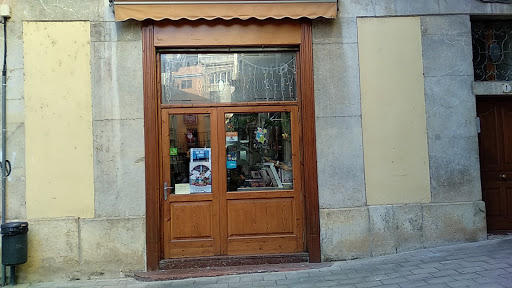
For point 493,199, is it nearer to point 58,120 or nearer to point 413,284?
point 413,284

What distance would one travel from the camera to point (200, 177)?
20.1 feet

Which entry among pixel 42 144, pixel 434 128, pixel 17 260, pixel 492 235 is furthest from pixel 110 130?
pixel 492 235

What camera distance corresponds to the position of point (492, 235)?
655cm

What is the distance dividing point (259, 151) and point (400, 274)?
9.04 ft

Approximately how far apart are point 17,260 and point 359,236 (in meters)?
5.04

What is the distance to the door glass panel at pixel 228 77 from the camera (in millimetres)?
6203

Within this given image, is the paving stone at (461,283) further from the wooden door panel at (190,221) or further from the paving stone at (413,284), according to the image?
the wooden door panel at (190,221)

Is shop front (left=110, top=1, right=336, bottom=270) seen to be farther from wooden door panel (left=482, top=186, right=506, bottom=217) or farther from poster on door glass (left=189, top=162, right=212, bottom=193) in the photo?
wooden door panel (left=482, top=186, right=506, bottom=217)

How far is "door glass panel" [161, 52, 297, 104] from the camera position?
620 cm


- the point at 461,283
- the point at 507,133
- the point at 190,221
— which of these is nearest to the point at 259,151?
the point at 190,221

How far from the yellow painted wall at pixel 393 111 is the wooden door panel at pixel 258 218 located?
4.57 ft

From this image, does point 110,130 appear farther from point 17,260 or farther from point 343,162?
point 343,162

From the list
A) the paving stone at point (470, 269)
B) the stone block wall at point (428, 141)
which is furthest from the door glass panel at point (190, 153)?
the paving stone at point (470, 269)

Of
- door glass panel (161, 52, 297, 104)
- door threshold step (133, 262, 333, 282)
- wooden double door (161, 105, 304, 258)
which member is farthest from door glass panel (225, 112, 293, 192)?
door threshold step (133, 262, 333, 282)
